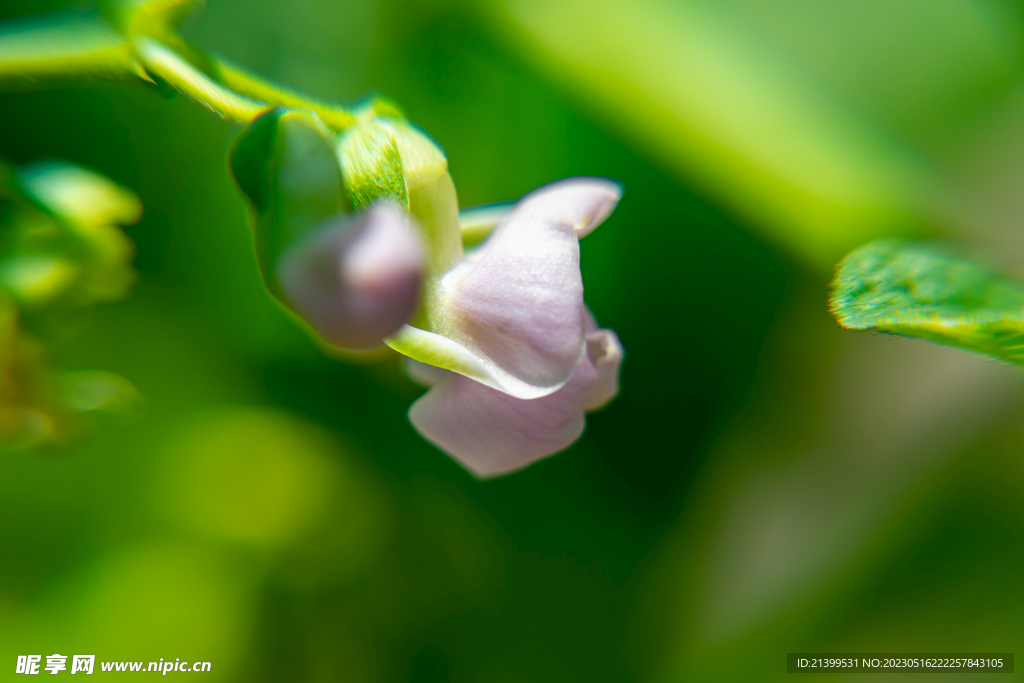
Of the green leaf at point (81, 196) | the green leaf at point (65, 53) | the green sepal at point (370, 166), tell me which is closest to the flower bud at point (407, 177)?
the green sepal at point (370, 166)

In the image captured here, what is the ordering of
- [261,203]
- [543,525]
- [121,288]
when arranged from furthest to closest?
[543,525] < [121,288] < [261,203]

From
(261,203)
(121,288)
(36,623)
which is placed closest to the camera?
(261,203)

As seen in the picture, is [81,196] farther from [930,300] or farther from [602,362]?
[930,300]

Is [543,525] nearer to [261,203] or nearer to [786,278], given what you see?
[786,278]

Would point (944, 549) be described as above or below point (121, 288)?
below

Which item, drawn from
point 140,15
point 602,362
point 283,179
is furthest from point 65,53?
point 602,362

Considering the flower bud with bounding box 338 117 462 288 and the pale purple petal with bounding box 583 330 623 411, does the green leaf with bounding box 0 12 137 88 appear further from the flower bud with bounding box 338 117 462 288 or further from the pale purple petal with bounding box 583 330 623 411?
the pale purple petal with bounding box 583 330 623 411

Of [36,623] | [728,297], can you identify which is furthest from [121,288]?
[728,297]
